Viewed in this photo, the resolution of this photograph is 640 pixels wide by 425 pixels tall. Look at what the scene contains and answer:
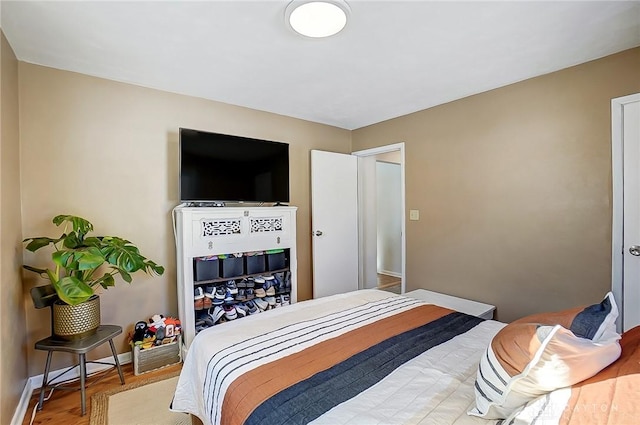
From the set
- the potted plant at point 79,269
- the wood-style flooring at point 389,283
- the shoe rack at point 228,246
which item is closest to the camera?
the potted plant at point 79,269

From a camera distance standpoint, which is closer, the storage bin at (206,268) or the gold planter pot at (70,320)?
the gold planter pot at (70,320)

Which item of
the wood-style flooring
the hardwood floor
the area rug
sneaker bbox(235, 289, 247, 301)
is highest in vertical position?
sneaker bbox(235, 289, 247, 301)

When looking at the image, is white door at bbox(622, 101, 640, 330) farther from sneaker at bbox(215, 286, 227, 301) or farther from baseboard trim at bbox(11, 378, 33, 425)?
baseboard trim at bbox(11, 378, 33, 425)

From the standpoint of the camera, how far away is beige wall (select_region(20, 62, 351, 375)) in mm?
2277

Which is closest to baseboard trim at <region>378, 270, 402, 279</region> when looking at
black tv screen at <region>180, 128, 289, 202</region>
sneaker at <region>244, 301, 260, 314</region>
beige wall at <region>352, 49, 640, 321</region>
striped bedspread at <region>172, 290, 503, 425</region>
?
beige wall at <region>352, 49, 640, 321</region>

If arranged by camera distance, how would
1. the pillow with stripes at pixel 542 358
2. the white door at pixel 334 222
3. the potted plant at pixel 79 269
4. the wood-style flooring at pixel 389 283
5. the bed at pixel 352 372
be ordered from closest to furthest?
the pillow with stripes at pixel 542 358, the bed at pixel 352 372, the potted plant at pixel 79 269, the white door at pixel 334 222, the wood-style flooring at pixel 389 283

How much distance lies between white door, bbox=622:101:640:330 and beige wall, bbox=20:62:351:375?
11.0ft

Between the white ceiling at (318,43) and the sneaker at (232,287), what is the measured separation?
5.99ft

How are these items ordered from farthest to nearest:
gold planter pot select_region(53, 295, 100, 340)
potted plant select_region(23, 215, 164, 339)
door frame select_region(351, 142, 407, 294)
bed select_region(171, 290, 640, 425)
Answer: door frame select_region(351, 142, 407, 294)
gold planter pot select_region(53, 295, 100, 340)
potted plant select_region(23, 215, 164, 339)
bed select_region(171, 290, 640, 425)

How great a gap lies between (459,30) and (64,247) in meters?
3.08

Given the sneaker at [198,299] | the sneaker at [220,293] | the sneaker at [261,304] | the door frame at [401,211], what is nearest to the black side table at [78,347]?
the sneaker at [198,299]

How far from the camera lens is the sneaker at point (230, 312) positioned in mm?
2836

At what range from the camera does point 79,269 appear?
6.28 feet

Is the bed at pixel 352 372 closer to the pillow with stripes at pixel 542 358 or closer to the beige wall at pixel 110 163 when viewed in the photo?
the pillow with stripes at pixel 542 358
